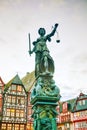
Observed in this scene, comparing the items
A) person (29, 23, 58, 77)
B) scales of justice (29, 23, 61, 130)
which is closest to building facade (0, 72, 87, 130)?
person (29, 23, 58, 77)

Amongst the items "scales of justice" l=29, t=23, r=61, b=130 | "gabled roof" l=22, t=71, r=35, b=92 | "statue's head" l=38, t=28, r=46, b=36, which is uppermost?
"gabled roof" l=22, t=71, r=35, b=92

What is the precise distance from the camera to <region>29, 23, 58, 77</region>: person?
38.6 feet

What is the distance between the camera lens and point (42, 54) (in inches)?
475

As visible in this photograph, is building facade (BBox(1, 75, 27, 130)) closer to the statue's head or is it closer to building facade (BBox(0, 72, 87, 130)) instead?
building facade (BBox(0, 72, 87, 130))

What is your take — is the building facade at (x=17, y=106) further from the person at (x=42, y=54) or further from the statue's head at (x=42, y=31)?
the statue's head at (x=42, y=31)

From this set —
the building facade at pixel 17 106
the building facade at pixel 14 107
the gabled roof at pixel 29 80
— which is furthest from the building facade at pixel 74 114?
the building facade at pixel 14 107

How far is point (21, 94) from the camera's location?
42.3 metres

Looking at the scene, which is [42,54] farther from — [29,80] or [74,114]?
[74,114]

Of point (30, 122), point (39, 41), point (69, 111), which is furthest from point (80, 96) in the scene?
point (39, 41)

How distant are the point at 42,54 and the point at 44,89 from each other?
6.00 feet

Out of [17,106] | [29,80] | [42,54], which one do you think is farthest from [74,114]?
[42,54]

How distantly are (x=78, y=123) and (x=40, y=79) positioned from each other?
3848 cm

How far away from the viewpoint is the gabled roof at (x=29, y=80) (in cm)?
4372

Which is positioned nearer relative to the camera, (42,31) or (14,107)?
(42,31)
